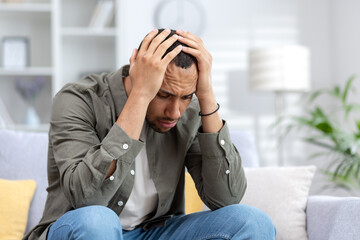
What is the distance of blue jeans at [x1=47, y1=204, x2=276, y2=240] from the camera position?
3.63 feet

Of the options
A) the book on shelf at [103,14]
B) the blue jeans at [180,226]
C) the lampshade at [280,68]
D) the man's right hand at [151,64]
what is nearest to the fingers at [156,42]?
the man's right hand at [151,64]

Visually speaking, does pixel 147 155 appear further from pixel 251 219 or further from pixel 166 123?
pixel 251 219

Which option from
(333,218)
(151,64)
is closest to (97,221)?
(151,64)

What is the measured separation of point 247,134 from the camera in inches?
85.2

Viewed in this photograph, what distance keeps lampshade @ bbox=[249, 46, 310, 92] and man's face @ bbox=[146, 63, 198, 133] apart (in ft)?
6.39

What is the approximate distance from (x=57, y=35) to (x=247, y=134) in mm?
1813

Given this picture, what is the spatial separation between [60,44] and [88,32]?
23 cm

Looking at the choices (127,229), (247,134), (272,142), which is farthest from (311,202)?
Answer: (272,142)

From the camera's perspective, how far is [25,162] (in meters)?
1.97

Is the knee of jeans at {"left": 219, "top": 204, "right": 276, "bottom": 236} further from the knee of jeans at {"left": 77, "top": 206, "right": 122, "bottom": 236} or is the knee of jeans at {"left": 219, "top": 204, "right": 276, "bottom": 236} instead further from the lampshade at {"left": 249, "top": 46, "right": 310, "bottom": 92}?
the lampshade at {"left": 249, "top": 46, "right": 310, "bottom": 92}

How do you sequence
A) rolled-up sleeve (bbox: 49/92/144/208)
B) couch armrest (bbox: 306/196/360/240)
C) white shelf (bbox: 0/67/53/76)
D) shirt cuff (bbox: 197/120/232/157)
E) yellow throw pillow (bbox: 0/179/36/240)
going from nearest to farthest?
rolled-up sleeve (bbox: 49/92/144/208)
shirt cuff (bbox: 197/120/232/157)
couch armrest (bbox: 306/196/360/240)
yellow throw pillow (bbox: 0/179/36/240)
white shelf (bbox: 0/67/53/76)

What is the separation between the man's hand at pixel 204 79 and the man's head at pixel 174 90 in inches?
0.6

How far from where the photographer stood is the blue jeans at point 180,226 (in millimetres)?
1107

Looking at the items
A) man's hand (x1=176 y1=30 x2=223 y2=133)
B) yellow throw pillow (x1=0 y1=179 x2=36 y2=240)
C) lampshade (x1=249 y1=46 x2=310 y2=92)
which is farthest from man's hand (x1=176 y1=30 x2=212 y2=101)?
lampshade (x1=249 y1=46 x2=310 y2=92)
